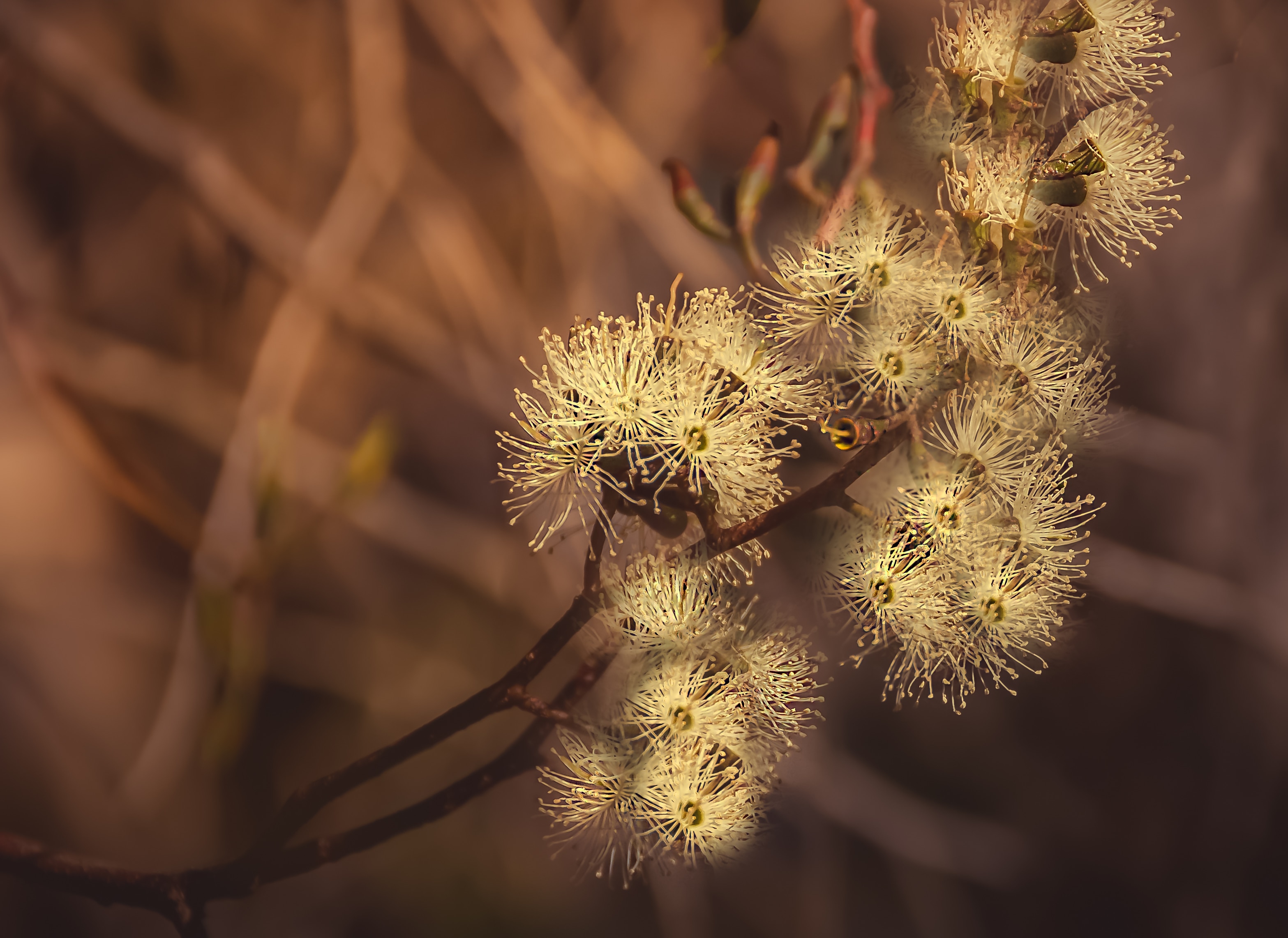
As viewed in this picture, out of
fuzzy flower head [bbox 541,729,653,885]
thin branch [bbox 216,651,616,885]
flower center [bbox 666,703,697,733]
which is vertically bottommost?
thin branch [bbox 216,651,616,885]

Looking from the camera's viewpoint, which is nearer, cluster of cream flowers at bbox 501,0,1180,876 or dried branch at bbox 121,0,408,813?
cluster of cream flowers at bbox 501,0,1180,876

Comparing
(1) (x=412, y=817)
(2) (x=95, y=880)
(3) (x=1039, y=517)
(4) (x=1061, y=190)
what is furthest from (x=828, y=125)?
(2) (x=95, y=880)

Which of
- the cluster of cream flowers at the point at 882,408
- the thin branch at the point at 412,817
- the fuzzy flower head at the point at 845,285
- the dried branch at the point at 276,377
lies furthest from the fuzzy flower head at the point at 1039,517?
the dried branch at the point at 276,377

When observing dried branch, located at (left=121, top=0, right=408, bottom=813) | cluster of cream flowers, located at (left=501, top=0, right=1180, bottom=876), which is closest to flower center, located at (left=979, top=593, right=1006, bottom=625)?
Answer: cluster of cream flowers, located at (left=501, top=0, right=1180, bottom=876)

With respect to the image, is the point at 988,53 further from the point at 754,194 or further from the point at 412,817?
the point at 412,817

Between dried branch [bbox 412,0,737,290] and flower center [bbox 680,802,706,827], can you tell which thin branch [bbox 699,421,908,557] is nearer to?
flower center [bbox 680,802,706,827]

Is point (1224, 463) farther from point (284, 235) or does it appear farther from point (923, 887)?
point (284, 235)
